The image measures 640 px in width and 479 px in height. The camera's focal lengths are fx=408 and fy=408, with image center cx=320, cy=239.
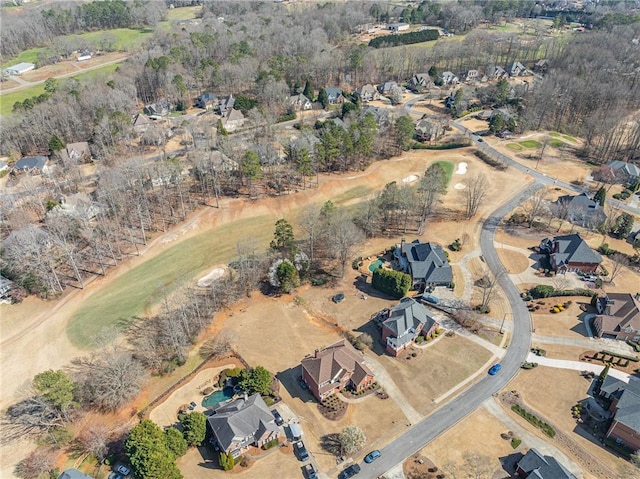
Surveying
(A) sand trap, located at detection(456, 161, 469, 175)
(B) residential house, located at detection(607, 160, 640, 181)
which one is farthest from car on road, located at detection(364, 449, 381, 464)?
(B) residential house, located at detection(607, 160, 640, 181)

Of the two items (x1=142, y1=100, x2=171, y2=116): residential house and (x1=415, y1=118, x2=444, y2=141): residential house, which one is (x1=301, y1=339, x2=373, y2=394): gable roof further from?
(x1=142, y1=100, x2=171, y2=116): residential house

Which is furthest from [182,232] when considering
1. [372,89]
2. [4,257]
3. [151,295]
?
[372,89]

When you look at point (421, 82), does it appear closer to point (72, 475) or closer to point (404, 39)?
point (404, 39)

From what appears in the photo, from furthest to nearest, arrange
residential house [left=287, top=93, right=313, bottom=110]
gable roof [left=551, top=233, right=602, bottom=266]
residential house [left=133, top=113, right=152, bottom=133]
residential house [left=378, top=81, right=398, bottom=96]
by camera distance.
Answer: residential house [left=378, top=81, right=398, bottom=96]
residential house [left=287, top=93, right=313, bottom=110]
residential house [left=133, top=113, right=152, bottom=133]
gable roof [left=551, top=233, right=602, bottom=266]

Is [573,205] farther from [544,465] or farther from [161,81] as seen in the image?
[161,81]

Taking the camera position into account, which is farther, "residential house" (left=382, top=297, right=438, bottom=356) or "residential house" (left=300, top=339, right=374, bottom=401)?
"residential house" (left=382, top=297, right=438, bottom=356)
